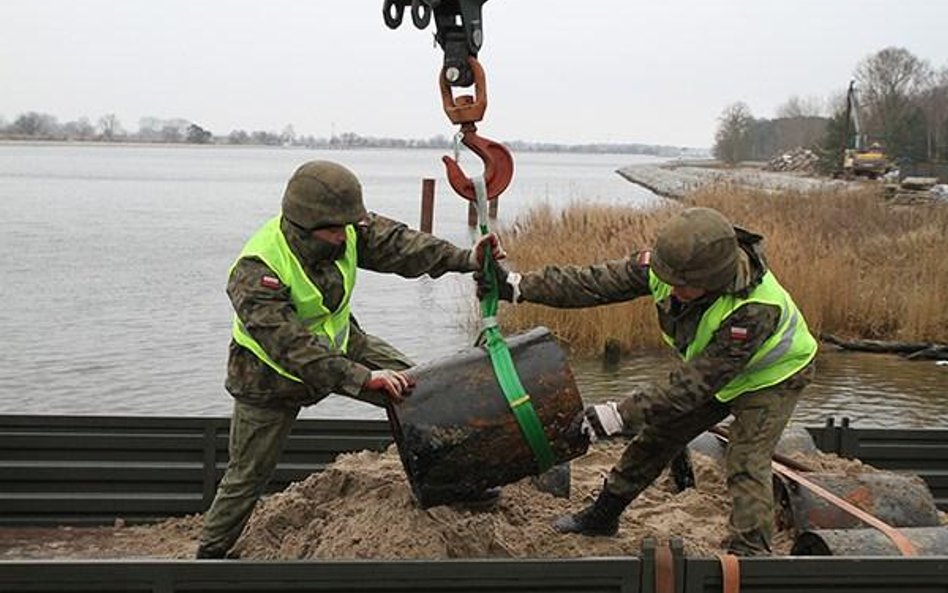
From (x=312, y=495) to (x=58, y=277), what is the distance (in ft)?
58.3

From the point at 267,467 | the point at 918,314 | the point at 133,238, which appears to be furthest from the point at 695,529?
the point at 133,238

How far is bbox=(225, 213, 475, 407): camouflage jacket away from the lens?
13.3 feet

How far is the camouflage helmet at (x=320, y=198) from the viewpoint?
4.13 metres

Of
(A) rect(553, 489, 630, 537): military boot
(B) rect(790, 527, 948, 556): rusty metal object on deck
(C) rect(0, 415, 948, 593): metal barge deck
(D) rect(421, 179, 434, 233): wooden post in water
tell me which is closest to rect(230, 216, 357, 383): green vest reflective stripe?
(C) rect(0, 415, 948, 593): metal barge deck

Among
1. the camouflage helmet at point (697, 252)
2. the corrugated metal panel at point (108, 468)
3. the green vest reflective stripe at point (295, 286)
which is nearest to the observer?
the camouflage helmet at point (697, 252)

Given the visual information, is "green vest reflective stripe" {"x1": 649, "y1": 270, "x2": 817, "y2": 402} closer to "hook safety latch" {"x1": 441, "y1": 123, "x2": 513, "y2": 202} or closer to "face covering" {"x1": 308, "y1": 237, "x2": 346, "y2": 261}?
"hook safety latch" {"x1": 441, "y1": 123, "x2": 513, "y2": 202}

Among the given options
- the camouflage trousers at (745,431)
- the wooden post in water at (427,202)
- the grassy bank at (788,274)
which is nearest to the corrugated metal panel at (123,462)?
the camouflage trousers at (745,431)

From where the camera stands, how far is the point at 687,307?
4.35 m

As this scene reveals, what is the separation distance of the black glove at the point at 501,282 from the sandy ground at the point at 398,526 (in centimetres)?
84

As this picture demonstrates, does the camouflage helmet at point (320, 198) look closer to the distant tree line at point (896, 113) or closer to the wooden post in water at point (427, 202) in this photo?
the wooden post in water at point (427, 202)

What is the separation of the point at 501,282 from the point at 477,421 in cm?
79

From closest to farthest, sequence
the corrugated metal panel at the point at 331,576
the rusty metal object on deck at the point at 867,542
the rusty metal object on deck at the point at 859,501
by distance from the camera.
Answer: the corrugated metal panel at the point at 331,576 < the rusty metal object on deck at the point at 867,542 < the rusty metal object on deck at the point at 859,501

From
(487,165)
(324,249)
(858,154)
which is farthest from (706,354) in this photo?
(858,154)

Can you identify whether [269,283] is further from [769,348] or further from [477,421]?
[769,348]
